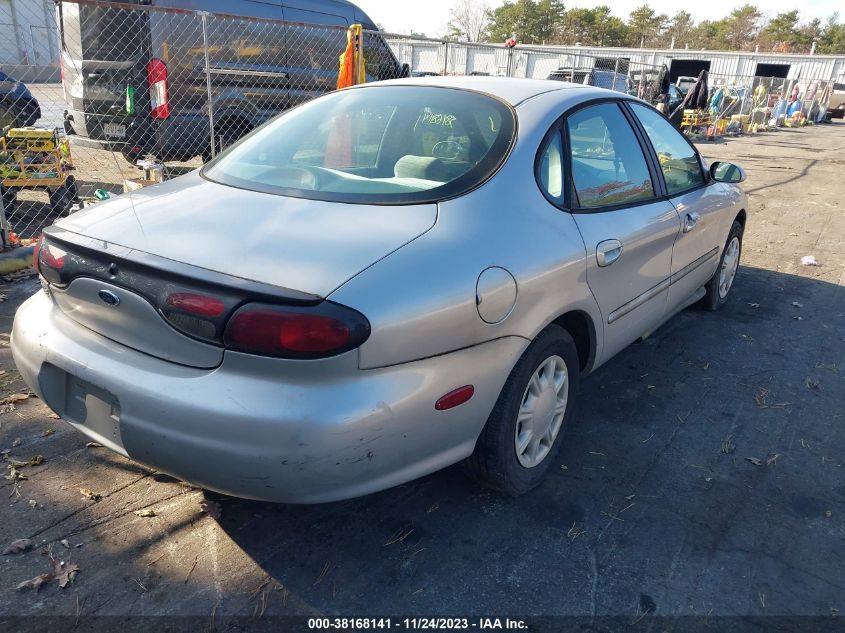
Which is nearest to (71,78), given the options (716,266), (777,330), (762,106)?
(716,266)

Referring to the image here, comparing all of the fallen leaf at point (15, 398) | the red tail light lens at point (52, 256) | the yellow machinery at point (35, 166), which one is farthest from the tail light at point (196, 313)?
the yellow machinery at point (35, 166)

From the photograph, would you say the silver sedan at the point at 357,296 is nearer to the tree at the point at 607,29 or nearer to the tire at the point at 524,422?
the tire at the point at 524,422

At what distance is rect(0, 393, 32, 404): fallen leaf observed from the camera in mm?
3335

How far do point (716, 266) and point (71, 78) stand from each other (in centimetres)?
818

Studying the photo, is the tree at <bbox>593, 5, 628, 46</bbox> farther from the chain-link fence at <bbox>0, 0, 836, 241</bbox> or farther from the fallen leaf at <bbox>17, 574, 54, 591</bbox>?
the fallen leaf at <bbox>17, 574, 54, 591</bbox>

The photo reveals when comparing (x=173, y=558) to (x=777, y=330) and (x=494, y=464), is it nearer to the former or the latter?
(x=494, y=464)

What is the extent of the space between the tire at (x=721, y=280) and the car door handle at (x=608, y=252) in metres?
2.17

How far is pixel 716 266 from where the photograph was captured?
4684 mm

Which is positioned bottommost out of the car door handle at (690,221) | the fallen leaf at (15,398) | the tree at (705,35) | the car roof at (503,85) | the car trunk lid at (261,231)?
the fallen leaf at (15,398)

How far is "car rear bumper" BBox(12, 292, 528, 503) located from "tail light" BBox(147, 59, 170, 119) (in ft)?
20.3

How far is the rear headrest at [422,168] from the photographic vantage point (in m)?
2.55

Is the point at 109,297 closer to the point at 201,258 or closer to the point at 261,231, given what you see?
the point at 201,258

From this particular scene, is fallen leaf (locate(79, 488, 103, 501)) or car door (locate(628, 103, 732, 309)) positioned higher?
car door (locate(628, 103, 732, 309))

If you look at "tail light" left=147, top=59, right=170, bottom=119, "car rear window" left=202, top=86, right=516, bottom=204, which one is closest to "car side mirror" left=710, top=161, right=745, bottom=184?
"car rear window" left=202, top=86, right=516, bottom=204
